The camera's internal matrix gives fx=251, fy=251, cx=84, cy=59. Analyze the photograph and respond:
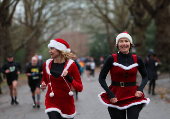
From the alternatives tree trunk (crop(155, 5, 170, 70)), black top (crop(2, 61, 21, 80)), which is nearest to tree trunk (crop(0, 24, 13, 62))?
black top (crop(2, 61, 21, 80))

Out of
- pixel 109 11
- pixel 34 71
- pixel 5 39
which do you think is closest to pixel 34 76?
pixel 34 71

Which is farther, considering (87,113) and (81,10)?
(81,10)

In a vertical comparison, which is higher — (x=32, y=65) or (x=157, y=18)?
(x=157, y=18)

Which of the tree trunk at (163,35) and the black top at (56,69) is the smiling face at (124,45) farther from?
the tree trunk at (163,35)

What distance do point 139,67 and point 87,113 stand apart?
12.3ft

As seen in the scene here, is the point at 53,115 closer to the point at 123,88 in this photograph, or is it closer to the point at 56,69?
the point at 56,69

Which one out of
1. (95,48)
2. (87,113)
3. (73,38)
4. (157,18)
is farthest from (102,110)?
(73,38)

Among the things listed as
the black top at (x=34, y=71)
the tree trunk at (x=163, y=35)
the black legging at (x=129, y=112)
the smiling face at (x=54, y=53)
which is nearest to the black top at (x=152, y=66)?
the black top at (x=34, y=71)

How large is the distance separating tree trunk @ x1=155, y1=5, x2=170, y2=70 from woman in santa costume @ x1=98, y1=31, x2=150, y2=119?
15178 millimetres

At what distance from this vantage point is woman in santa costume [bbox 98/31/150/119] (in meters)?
3.82

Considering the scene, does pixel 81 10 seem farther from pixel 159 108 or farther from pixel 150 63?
pixel 159 108

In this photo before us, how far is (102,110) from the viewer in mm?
7738

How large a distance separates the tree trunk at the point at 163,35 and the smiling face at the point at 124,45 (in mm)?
15059

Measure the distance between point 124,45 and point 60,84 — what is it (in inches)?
47.9
